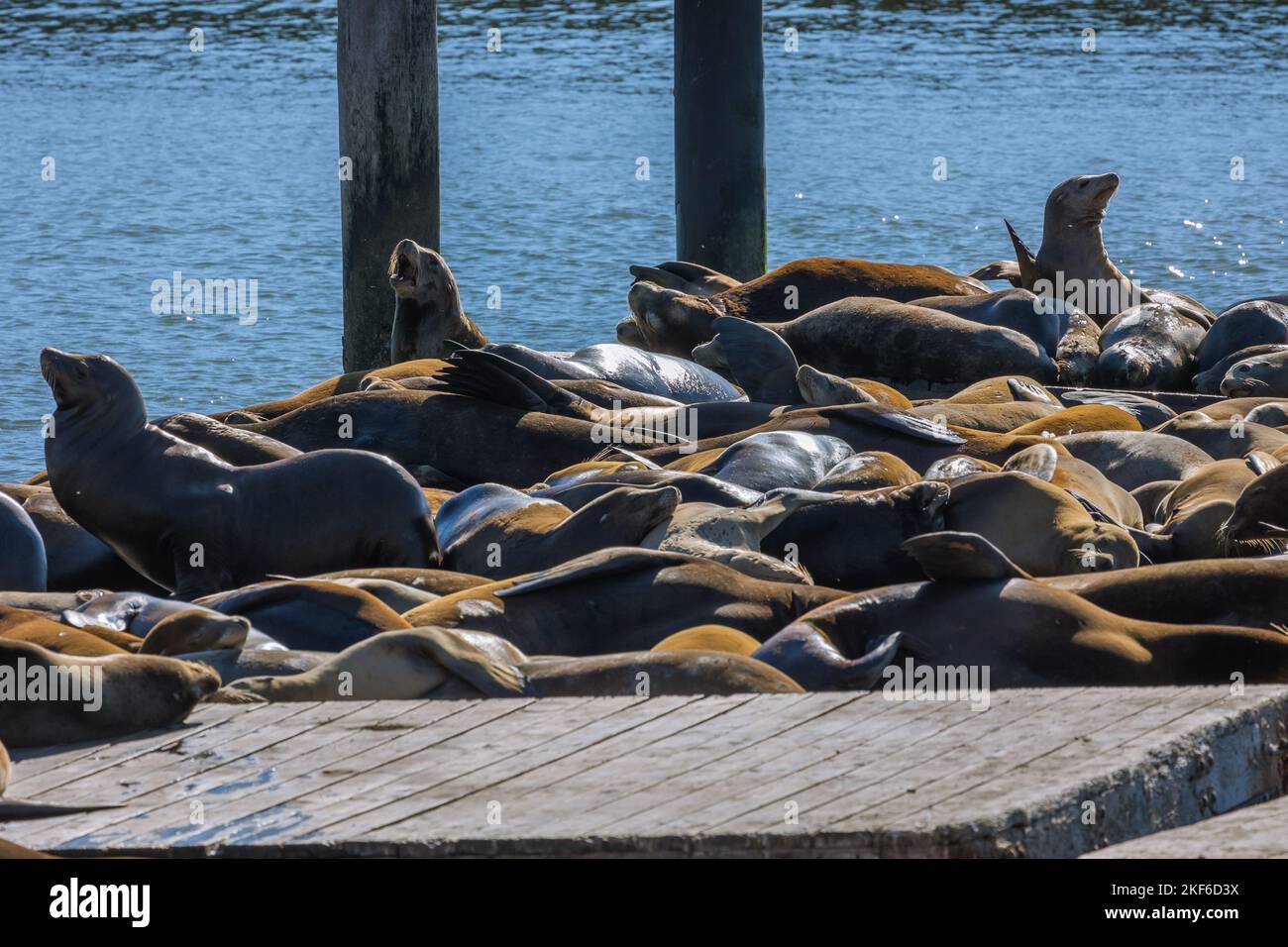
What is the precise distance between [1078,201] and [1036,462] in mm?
4882

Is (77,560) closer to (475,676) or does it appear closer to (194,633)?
(194,633)

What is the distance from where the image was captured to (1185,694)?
3.39 metres

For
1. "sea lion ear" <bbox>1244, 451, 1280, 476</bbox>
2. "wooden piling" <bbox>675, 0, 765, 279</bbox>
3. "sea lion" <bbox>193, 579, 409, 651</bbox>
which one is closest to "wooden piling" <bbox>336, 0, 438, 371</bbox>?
"wooden piling" <bbox>675, 0, 765, 279</bbox>

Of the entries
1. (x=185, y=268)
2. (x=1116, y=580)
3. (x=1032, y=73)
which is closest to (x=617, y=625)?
(x=1116, y=580)

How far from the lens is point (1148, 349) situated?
863 cm

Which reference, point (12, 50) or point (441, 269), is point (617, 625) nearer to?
point (441, 269)

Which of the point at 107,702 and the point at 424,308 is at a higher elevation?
the point at 424,308

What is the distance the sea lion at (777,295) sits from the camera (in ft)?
30.2

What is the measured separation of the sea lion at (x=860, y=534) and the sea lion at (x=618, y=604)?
0.52 meters

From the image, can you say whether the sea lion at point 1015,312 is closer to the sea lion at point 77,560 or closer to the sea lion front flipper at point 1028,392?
the sea lion front flipper at point 1028,392

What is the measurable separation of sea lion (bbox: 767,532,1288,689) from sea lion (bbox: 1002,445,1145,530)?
127 centimetres

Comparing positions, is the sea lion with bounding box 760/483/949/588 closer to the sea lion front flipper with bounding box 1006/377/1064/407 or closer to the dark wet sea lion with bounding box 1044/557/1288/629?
the dark wet sea lion with bounding box 1044/557/1288/629

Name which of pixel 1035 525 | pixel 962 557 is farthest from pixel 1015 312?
pixel 962 557
